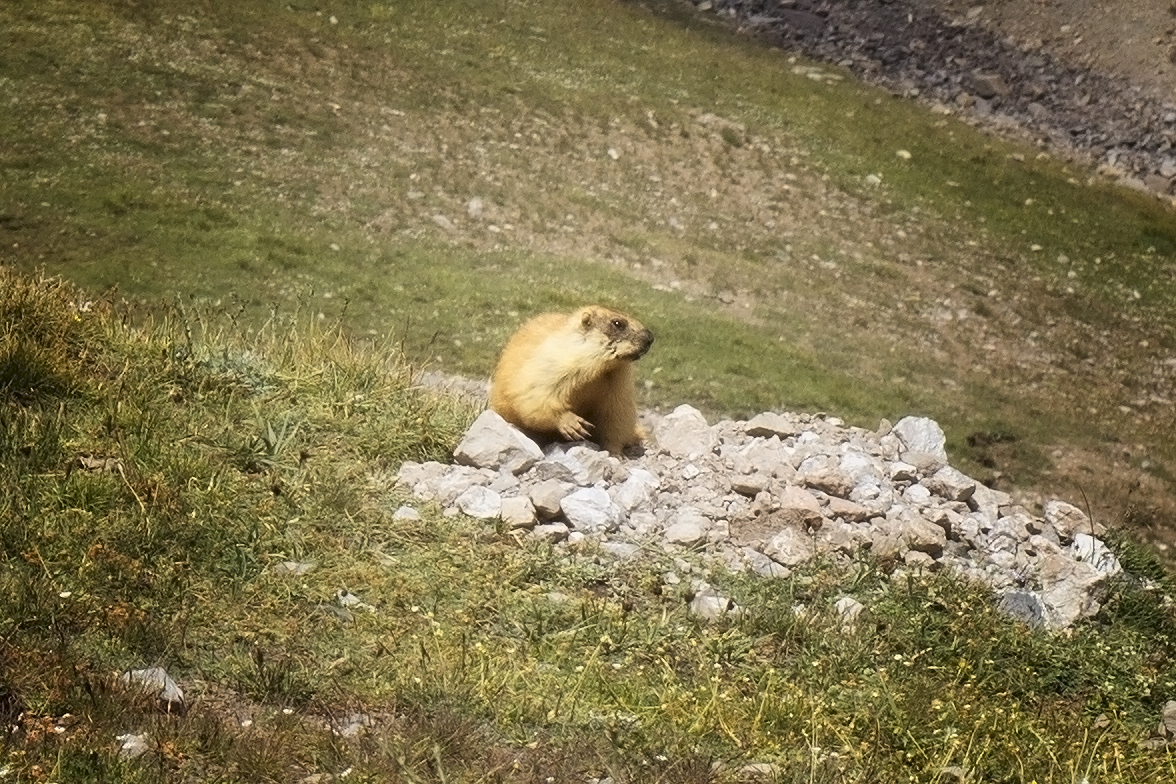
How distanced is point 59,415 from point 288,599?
164 centimetres

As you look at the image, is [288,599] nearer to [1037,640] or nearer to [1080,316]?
[1037,640]

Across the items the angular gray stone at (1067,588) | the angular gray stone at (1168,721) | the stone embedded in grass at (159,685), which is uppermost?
the stone embedded in grass at (159,685)

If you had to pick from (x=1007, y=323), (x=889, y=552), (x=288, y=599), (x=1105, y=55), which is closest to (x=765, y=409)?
(x=889, y=552)

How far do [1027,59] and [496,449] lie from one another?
10.2 metres

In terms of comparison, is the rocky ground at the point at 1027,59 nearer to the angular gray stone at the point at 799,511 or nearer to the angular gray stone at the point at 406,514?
the angular gray stone at the point at 799,511

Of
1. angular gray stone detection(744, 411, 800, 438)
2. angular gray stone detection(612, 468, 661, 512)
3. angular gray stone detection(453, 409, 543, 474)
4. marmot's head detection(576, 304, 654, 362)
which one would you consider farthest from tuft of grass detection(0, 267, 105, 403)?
angular gray stone detection(744, 411, 800, 438)

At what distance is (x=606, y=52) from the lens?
1080 cm

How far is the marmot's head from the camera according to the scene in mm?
6363

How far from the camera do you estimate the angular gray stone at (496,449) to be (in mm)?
6066

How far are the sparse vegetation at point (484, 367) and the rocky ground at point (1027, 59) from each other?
115 centimetres

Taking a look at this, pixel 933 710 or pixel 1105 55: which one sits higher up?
pixel 1105 55

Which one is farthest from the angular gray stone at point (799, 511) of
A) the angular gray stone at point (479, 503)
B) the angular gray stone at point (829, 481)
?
the angular gray stone at point (479, 503)

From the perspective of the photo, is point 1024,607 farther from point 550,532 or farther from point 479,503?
point 479,503

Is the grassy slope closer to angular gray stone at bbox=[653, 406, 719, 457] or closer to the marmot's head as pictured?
angular gray stone at bbox=[653, 406, 719, 457]
